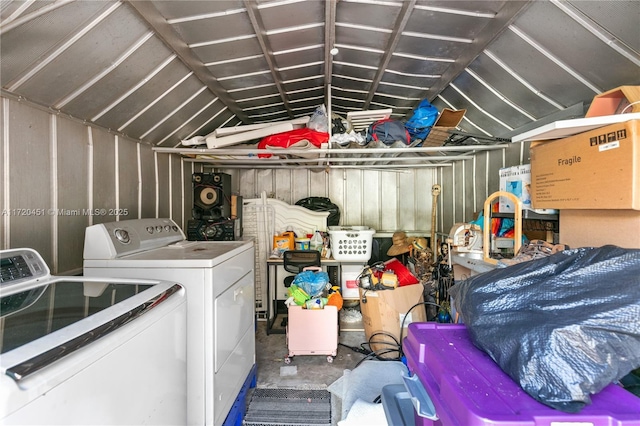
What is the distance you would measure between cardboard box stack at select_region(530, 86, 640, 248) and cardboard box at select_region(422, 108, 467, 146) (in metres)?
0.77

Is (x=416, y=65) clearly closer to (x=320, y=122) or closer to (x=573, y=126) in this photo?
(x=320, y=122)

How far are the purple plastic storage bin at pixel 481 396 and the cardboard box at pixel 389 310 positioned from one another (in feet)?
5.38

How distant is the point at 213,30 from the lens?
1698mm

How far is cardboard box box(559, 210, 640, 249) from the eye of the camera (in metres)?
1.14

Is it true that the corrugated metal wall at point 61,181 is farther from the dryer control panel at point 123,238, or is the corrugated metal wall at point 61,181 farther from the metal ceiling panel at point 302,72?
the metal ceiling panel at point 302,72

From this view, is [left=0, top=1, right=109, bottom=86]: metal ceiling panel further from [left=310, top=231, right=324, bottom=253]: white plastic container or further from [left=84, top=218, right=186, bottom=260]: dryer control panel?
[left=310, top=231, right=324, bottom=253]: white plastic container

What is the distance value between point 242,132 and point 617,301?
268cm

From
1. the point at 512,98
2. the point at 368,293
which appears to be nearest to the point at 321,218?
the point at 368,293

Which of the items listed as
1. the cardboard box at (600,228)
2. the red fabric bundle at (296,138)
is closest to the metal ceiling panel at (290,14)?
the red fabric bundle at (296,138)

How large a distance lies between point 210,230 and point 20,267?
1.79 metres

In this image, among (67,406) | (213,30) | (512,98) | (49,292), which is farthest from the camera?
(512,98)

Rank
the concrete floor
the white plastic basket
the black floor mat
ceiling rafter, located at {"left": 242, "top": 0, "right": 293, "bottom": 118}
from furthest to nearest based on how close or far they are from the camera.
Answer: 1. the white plastic basket
2. the concrete floor
3. the black floor mat
4. ceiling rafter, located at {"left": 242, "top": 0, "right": 293, "bottom": 118}

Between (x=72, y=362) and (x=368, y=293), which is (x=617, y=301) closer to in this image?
(x=72, y=362)

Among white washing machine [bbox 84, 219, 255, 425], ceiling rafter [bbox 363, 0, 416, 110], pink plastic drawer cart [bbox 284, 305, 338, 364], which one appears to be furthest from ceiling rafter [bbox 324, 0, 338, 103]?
pink plastic drawer cart [bbox 284, 305, 338, 364]
